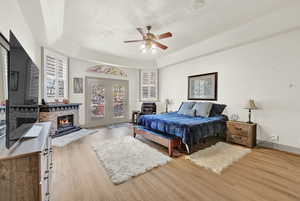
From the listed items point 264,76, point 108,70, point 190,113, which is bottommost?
point 190,113

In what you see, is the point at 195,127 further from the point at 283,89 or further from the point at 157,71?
the point at 157,71

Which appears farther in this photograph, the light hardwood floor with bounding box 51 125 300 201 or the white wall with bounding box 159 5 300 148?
the white wall with bounding box 159 5 300 148

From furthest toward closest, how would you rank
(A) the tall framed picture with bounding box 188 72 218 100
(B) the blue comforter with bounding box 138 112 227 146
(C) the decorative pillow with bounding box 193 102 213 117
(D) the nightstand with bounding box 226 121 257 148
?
(A) the tall framed picture with bounding box 188 72 218 100, (C) the decorative pillow with bounding box 193 102 213 117, (D) the nightstand with bounding box 226 121 257 148, (B) the blue comforter with bounding box 138 112 227 146

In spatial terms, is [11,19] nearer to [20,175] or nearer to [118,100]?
[20,175]

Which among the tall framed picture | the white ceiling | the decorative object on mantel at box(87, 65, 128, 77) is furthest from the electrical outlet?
the decorative object on mantel at box(87, 65, 128, 77)

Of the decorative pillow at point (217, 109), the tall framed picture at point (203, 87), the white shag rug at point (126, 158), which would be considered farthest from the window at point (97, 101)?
the decorative pillow at point (217, 109)

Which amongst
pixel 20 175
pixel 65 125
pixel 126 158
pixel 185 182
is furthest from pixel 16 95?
pixel 65 125

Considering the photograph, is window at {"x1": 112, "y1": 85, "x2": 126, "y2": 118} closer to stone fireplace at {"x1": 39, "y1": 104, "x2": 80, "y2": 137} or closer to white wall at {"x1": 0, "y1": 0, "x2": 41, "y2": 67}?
stone fireplace at {"x1": 39, "y1": 104, "x2": 80, "y2": 137}

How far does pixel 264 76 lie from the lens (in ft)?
10.3

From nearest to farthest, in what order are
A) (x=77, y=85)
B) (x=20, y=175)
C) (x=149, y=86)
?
(x=20, y=175)
(x=77, y=85)
(x=149, y=86)

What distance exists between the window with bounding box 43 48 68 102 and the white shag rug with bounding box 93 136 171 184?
2.34m

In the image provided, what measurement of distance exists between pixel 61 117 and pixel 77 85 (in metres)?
1.31

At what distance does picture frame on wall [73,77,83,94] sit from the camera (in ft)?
15.8

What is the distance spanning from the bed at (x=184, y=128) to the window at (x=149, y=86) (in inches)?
105
